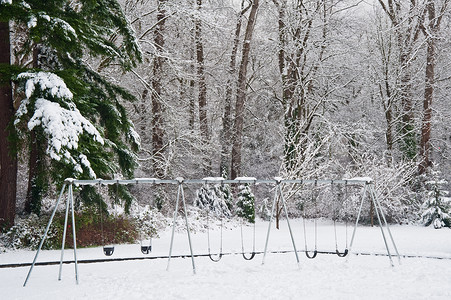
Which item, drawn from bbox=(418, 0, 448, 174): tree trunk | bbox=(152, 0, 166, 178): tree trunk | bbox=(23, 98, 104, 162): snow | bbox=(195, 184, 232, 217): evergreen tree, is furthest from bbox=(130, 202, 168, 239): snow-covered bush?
bbox=(418, 0, 448, 174): tree trunk

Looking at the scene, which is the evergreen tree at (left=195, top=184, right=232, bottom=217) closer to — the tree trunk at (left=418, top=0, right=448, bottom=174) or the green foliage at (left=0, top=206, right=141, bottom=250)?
the green foliage at (left=0, top=206, right=141, bottom=250)

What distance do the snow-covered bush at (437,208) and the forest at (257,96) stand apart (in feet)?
0.13

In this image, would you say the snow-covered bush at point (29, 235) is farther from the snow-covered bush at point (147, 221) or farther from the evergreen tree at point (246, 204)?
the evergreen tree at point (246, 204)

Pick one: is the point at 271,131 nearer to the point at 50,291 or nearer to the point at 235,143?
the point at 235,143

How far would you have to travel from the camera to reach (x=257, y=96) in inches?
907

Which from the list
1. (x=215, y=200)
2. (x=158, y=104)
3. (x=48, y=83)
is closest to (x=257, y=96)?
(x=158, y=104)

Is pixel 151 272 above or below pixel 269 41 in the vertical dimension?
below

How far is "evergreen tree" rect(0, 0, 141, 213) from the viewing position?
8.68 metres

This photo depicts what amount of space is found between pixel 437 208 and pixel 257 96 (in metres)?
10.2

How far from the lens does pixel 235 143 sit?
1839 centimetres

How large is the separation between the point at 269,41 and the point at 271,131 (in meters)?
4.47

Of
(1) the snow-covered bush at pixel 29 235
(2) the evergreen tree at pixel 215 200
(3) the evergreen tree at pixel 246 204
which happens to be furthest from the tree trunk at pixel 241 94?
(1) the snow-covered bush at pixel 29 235

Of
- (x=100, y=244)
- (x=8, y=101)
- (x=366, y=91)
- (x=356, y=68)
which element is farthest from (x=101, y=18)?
(x=366, y=91)

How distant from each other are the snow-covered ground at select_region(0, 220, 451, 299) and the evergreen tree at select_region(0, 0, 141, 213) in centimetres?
191
